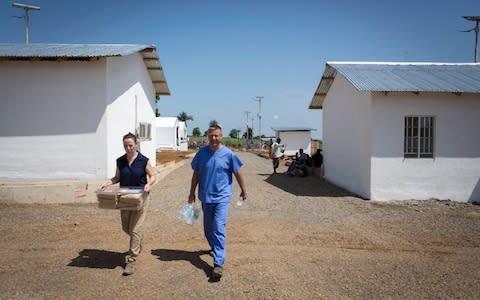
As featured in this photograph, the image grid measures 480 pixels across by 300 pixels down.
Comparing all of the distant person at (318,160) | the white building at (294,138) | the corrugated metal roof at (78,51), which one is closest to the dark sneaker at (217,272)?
the corrugated metal roof at (78,51)

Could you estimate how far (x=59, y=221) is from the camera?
288 inches

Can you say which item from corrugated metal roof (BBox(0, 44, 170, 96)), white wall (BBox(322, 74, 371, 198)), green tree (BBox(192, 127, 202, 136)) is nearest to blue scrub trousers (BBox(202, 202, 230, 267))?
corrugated metal roof (BBox(0, 44, 170, 96))

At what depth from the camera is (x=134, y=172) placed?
4.72 metres

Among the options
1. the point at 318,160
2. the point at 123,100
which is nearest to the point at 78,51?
the point at 123,100

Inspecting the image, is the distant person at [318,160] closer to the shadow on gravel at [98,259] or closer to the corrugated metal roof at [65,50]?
the corrugated metal roof at [65,50]

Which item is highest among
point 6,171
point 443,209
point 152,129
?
point 152,129

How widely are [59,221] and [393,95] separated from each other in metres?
9.18

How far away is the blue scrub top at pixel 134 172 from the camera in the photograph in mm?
4727

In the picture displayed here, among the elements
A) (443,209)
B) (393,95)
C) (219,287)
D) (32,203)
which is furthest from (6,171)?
(443,209)

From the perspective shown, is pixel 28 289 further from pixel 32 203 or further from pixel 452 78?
pixel 452 78

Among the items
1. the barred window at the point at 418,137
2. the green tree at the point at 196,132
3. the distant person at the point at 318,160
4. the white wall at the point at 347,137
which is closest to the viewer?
the barred window at the point at 418,137

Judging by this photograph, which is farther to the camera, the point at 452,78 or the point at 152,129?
the point at 152,129

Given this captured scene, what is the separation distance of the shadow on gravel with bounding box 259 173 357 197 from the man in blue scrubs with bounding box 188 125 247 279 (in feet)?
23.2

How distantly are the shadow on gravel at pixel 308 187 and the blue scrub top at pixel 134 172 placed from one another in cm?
747
